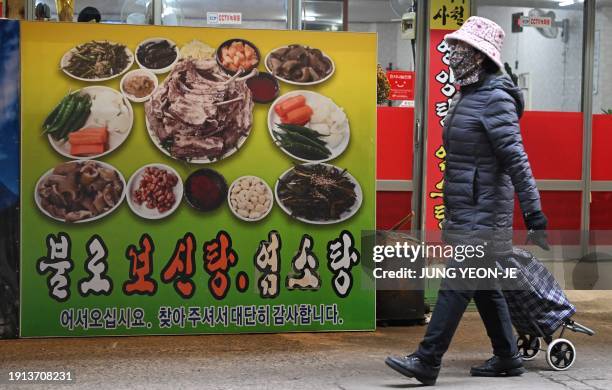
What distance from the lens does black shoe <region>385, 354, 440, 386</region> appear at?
563 centimetres

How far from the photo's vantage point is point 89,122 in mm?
6855

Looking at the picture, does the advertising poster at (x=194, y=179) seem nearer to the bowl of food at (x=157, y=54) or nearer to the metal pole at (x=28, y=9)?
the bowl of food at (x=157, y=54)

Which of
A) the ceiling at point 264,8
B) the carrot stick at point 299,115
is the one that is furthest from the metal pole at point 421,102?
the carrot stick at point 299,115

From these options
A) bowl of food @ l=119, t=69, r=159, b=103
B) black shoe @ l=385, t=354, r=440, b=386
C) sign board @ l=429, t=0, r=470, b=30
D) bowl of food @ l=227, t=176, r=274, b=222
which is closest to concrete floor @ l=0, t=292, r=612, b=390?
black shoe @ l=385, t=354, r=440, b=386

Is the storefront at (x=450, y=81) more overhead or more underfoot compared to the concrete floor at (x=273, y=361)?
more overhead

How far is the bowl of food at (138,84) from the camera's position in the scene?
6.89 meters

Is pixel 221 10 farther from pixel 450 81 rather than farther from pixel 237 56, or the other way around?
pixel 450 81

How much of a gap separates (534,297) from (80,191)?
3.12 m

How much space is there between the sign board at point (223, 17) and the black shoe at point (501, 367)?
3781 mm

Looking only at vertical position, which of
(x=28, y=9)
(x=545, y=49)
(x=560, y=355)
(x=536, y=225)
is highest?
(x=28, y=9)

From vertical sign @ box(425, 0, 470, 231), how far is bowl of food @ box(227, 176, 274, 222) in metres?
2.57

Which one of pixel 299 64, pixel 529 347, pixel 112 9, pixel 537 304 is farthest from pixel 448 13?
pixel 537 304

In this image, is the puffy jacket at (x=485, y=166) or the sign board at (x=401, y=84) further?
the sign board at (x=401, y=84)

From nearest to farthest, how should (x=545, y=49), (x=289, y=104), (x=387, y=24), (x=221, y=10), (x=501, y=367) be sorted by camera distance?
1. (x=501, y=367)
2. (x=289, y=104)
3. (x=221, y=10)
4. (x=387, y=24)
5. (x=545, y=49)
